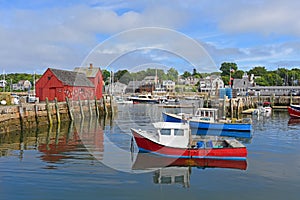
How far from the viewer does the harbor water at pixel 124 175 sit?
1309 centimetres

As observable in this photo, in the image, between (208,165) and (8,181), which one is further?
(208,165)

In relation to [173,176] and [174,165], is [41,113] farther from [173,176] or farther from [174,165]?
[173,176]

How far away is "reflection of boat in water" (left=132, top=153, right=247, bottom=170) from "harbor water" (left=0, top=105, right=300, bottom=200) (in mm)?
122

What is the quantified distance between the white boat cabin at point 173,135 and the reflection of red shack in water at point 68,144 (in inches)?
201

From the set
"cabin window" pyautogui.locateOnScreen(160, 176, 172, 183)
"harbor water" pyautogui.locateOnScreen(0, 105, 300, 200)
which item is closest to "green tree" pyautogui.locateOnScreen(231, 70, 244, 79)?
"harbor water" pyautogui.locateOnScreen(0, 105, 300, 200)

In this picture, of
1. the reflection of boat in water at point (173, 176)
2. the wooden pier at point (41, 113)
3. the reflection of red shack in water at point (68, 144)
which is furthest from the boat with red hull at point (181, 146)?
the wooden pier at point (41, 113)

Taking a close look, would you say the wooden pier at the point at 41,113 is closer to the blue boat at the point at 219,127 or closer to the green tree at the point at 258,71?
the blue boat at the point at 219,127

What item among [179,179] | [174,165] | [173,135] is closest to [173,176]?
[179,179]

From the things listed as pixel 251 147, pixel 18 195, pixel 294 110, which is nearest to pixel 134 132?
pixel 18 195

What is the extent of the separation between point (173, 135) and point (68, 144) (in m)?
9.01

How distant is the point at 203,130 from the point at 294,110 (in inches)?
998

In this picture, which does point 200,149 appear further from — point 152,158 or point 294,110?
point 294,110

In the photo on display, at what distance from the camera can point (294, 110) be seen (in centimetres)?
4981

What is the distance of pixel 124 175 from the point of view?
610 inches
